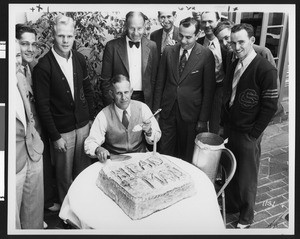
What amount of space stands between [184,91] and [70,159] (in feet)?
3.42

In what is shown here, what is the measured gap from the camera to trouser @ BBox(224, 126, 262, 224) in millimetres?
3125

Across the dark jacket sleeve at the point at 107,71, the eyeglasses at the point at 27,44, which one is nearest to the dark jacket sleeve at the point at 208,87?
the dark jacket sleeve at the point at 107,71

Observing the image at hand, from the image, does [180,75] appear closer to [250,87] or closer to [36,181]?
[250,87]

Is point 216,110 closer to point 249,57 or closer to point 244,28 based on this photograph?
point 249,57

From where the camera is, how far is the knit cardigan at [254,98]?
2908 mm

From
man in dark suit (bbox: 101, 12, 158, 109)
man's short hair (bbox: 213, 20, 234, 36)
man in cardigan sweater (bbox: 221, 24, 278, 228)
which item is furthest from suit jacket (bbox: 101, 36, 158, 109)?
man in cardigan sweater (bbox: 221, 24, 278, 228)

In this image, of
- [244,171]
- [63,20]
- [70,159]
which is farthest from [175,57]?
[70,159]

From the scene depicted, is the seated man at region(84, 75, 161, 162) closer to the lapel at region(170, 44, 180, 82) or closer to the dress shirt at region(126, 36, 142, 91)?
the dress shirt at region(126, 36, 142, 91)

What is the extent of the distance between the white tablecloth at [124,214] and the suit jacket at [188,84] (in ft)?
2.54

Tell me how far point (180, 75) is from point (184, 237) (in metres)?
1.22

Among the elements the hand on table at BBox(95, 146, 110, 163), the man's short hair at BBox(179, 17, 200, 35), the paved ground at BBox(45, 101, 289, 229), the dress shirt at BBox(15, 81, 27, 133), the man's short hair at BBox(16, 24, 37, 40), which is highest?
the man's short hair at BBox(179, 17, 200, 35)

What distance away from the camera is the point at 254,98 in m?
2.98

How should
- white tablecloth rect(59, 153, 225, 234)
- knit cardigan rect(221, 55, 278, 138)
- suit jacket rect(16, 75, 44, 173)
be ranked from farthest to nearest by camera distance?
knit cardigan rect(221, 55, 278, 138) < suit jacket rect(16, 75, 44, 173) < white tablecloth rect(59, 153, 225, 234)

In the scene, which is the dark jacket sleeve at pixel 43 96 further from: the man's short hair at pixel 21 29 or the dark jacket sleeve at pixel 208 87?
the dark jacket sleeve at pixel 208 87
